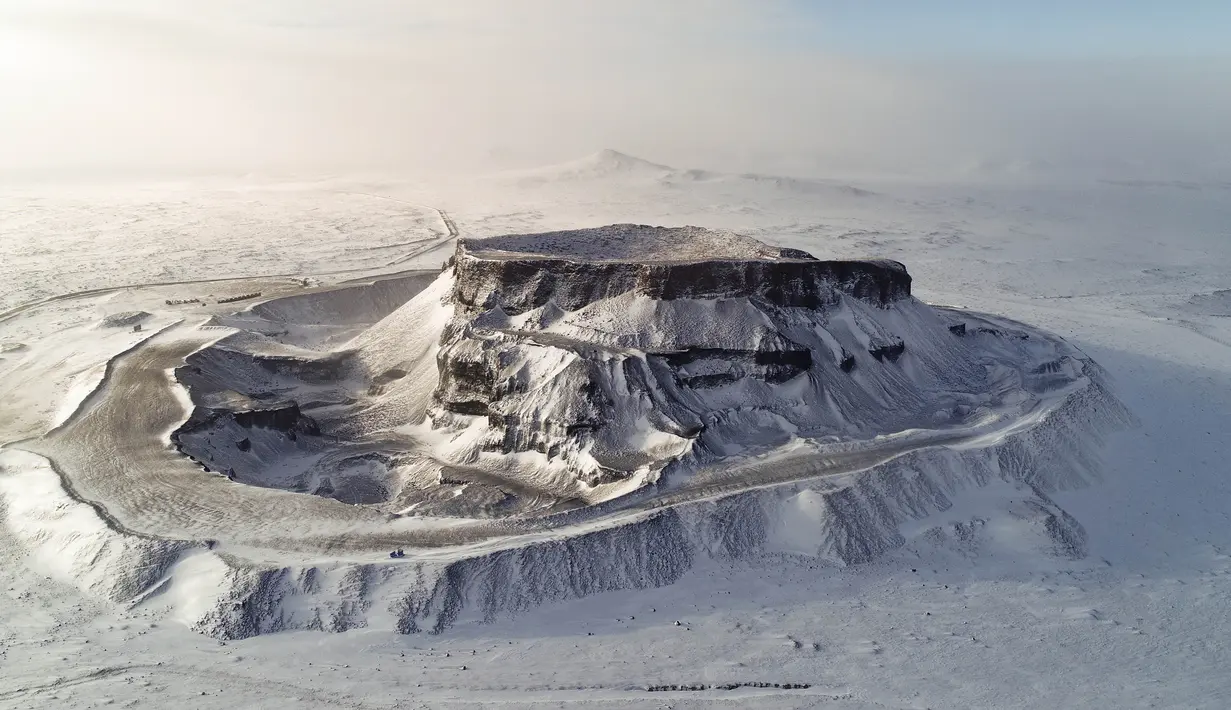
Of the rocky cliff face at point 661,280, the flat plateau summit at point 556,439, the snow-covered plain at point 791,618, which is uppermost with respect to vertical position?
the rocky cliff face at point 661,280

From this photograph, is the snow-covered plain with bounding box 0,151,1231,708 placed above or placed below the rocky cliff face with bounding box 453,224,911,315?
below

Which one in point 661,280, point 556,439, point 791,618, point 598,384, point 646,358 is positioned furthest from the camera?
point 661,280

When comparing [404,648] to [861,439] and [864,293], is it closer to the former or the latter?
[861,439]

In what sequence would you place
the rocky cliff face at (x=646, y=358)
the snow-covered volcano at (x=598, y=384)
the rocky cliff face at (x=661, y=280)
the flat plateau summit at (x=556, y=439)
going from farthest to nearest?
the rocky cliff face at (x=661, y=280)
the rocky cliff face at (x=646, y=358)
the snow-covered volcano at (x=598, y=384)
the flat plateau summit at (x=556, y=439)

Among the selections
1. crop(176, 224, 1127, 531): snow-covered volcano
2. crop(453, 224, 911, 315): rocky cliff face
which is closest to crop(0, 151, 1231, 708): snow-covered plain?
crop(176, 224, 1127, 531): snow-covered volcano

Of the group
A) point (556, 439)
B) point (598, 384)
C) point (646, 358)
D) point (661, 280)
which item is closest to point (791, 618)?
point (556, 439)

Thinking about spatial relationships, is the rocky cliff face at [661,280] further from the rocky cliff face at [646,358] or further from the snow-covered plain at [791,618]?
the snow-covered plain at [791,618]

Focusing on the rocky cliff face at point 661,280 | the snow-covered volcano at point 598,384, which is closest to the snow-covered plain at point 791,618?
the snow-covered volcano at point 598,384

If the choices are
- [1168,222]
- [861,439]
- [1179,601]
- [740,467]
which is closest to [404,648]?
[740,467]

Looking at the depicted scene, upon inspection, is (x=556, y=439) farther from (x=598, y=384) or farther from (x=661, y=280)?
(x=661, y=280)

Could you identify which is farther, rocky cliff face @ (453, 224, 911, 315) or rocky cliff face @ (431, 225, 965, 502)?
rocky cliff face @ (453, 224, 911, 315)

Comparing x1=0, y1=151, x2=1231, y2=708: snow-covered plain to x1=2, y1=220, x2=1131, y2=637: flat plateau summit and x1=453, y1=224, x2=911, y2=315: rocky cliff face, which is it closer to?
x1=2, y1=220, x2=1131, y2=637: flat plateau summit
